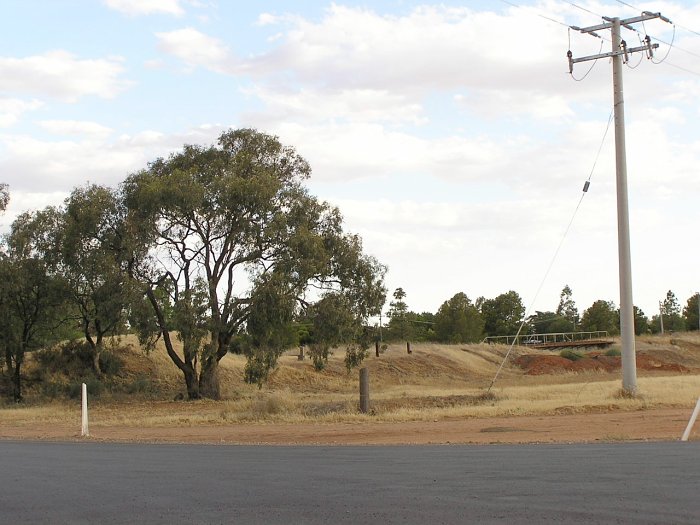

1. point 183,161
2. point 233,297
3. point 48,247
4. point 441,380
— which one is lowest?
point 441,380

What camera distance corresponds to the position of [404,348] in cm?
6700

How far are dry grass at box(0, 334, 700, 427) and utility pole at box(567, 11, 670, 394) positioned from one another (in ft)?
4.66

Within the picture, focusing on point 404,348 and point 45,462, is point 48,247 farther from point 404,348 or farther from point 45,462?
point 404,348

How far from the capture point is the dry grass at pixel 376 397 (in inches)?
1068

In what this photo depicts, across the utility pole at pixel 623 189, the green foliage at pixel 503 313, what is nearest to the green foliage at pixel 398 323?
the green foliage at pixel 503 313

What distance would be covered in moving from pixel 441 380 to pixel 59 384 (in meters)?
24.0

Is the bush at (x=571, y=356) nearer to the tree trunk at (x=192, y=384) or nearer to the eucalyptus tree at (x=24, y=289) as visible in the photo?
the tree trunk at (x=192, y=384)

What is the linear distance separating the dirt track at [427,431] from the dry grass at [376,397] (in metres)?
1.47

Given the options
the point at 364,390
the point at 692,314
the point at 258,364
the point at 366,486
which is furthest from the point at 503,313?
the point at 366,486

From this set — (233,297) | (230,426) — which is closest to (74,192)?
(233,297)

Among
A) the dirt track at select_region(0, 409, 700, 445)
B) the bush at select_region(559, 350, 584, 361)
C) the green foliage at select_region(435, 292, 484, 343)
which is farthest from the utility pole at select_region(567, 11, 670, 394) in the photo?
the green foliage at select_region(435, 292, 484, 343)

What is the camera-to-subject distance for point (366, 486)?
35.8ft

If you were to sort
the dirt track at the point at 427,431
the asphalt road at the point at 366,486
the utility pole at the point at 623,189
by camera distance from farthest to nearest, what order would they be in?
the utility pole at the point at 623,189 → the dirt track at the point at 427,431 → the asphalt road at the point at 366,486

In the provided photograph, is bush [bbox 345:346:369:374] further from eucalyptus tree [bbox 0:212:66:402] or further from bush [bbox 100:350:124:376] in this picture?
bush [bbox 100:350:124:376]
